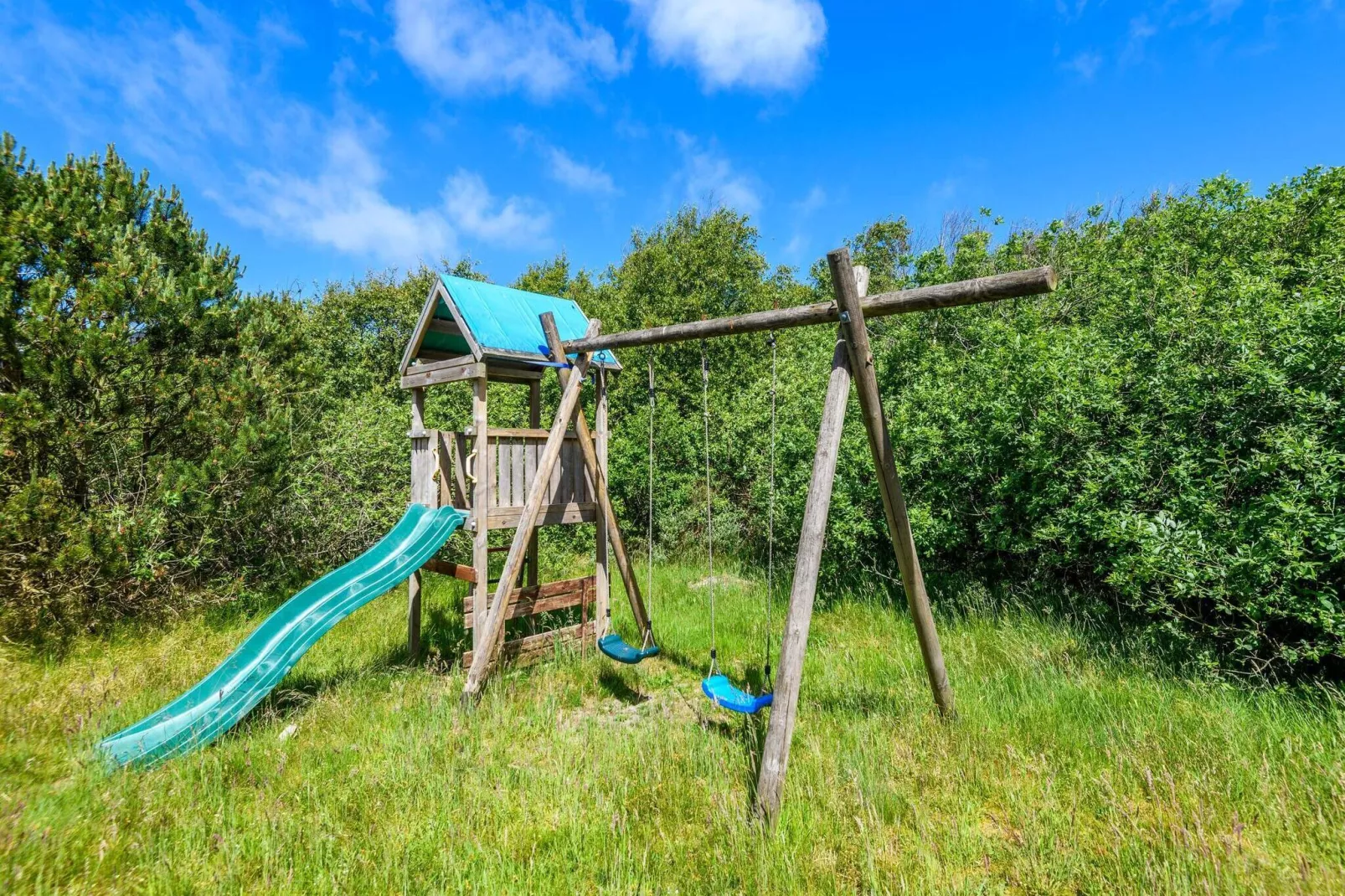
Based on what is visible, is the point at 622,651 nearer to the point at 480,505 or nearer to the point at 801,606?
the point at 480,505

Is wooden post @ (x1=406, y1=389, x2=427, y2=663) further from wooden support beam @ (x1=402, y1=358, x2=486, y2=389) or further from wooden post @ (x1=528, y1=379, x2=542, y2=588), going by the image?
wooden post @ (x1=528, y1=379, x2=542, y2=588)

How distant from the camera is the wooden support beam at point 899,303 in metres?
3.21

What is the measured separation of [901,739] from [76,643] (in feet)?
27.4

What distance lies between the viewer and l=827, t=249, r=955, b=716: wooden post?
366 centimetres

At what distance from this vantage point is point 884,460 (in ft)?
12.9

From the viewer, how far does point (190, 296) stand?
739 centimetres

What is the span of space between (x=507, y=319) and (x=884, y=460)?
4262mm

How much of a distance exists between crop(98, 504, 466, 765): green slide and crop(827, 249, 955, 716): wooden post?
14.0 ft

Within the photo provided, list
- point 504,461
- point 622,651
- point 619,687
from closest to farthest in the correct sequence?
1. point 622,651
2. point 619,687
3. point 504,461

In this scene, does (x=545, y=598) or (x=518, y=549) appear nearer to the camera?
(x=518, y=549)

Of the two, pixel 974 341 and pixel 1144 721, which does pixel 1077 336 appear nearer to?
pixel 974 341

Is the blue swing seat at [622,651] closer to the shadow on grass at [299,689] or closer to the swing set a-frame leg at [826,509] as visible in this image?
the swing set a-frame leg at [826,509]

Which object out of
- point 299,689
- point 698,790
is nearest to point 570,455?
point 299,689

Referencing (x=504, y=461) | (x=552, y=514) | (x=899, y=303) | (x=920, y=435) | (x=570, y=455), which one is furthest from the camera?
(x=920, y=435)
